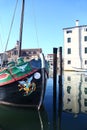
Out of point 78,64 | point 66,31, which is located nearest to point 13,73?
point 78,64

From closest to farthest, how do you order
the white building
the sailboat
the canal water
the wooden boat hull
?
the canal water → the sailboat → the wooden boat hull → the white building

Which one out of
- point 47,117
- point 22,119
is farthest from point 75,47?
point 22,119

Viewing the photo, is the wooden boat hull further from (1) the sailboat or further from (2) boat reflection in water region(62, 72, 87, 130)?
(2) boat reflection in water region(62, 72, 87, 130)

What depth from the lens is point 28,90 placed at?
→ 14.8 m

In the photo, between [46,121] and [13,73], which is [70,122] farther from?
[13,73]

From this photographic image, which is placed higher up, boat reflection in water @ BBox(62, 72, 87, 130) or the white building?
the white building

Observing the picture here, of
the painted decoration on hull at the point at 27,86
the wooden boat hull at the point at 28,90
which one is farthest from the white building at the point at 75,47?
the painted decoration on hull at the point at 27,86

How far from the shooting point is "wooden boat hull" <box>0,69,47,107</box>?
1475 cm

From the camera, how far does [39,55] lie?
14961 millimetres

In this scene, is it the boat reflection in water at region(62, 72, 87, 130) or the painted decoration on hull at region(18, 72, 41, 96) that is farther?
the painted decoration on hull at region(18, 72, 41, 96)

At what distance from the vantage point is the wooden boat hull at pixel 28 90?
14750 millimetres

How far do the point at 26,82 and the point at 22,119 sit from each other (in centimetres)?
282

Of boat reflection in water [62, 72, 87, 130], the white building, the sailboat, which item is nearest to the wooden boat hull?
the sailboat

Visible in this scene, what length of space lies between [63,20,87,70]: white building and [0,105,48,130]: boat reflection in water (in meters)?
41.1
